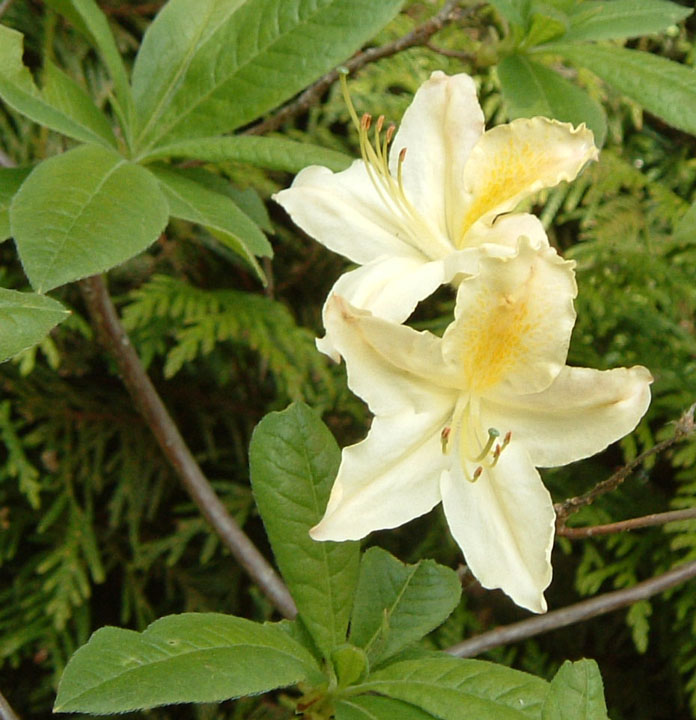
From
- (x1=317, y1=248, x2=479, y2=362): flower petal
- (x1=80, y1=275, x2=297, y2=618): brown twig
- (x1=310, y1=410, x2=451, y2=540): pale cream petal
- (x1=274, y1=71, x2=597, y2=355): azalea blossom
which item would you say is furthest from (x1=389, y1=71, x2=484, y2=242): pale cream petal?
(x1=80, y1=275, x2=297, y2=618): brown twig

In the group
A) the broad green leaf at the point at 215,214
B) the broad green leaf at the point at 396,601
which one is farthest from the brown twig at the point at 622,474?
the broad green leaf at the point at 215,214

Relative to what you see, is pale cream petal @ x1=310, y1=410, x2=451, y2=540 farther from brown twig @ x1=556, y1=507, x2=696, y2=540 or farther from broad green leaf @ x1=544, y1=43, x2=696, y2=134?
broad green leaf @ x1=544, y1=43, x2=696, y2=134

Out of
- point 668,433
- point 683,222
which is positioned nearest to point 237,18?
point 683,222

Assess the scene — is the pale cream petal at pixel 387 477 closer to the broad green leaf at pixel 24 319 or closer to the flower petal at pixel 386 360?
the flower petal at pixel 386 360

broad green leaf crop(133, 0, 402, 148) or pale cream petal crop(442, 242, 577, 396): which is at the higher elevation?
broad green leaf crop(133, 0, 402, 148)

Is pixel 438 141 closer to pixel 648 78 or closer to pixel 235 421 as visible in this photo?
pixel 648 78

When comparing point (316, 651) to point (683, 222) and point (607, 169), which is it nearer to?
point (683, 222)
